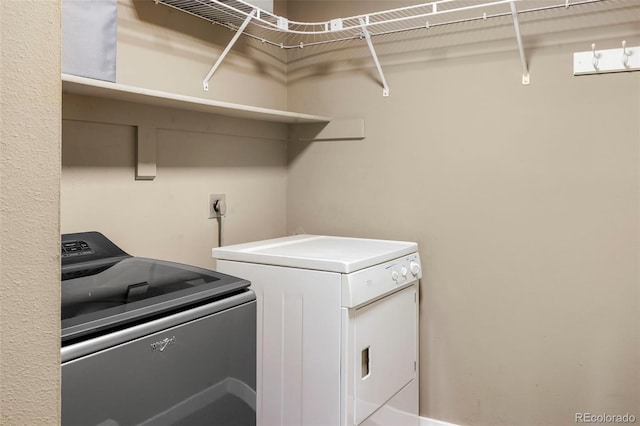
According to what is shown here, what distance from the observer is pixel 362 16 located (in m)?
2.21

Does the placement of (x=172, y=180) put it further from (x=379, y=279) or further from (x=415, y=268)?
(x=415, y=268)

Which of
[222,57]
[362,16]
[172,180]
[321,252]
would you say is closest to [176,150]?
[172,180]

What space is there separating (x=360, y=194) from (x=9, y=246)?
207cm

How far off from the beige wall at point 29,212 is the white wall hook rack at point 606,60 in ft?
6.48

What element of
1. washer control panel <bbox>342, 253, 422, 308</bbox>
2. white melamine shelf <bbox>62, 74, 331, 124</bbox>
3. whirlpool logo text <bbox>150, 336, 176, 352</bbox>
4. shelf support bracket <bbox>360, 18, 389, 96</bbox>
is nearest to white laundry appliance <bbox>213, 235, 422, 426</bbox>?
washer control panel <bbox>342, 253, 422, 308</bbox>

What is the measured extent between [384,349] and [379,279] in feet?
0.95

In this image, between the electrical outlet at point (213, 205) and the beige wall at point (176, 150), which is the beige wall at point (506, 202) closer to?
the beige wall at point (176, 150)

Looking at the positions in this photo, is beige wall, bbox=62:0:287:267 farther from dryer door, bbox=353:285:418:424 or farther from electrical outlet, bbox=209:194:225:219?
dryer door, bbox=353:285:418:424

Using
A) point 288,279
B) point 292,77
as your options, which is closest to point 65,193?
point 288,279

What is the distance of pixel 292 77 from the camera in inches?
110

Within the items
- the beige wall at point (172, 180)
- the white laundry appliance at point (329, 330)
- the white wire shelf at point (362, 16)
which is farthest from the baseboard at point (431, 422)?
the white wire shelf at point (362, 16)

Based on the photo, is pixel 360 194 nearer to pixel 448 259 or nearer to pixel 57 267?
pixel 448 259

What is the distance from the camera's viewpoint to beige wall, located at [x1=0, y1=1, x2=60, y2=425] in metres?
0.59

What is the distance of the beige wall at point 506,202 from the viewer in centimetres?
205
